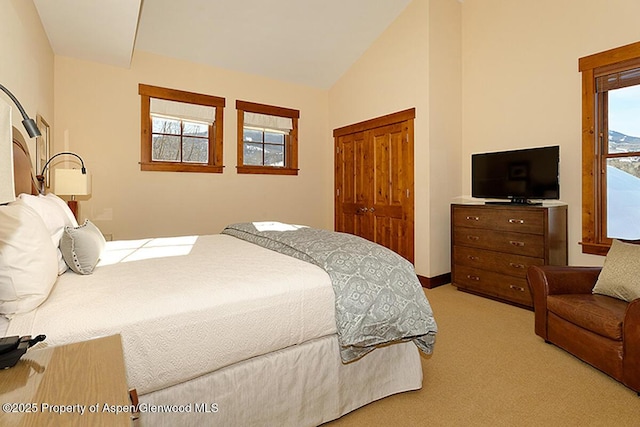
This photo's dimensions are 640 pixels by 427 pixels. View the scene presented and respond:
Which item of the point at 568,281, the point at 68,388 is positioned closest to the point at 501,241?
the point at 568,281

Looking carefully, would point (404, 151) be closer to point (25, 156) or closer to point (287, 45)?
point (287, 45)

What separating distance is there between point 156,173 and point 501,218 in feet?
13.1

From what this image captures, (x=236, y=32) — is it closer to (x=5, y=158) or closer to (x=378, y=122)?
(x=378, y=122)

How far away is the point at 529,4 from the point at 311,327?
4.24 m

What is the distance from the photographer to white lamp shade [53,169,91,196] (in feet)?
10.2

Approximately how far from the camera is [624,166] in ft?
10.3

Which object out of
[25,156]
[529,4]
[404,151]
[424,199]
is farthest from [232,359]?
[529,4]

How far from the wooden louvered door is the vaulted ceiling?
46.2 inches

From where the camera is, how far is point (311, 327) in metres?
1.63

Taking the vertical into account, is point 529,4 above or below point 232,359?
above

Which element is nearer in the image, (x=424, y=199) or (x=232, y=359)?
(x=232, y=359)

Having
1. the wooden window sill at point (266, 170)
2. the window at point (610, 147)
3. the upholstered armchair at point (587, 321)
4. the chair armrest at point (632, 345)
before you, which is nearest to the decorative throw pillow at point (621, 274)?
the upholstered armchair at point (587, 321)

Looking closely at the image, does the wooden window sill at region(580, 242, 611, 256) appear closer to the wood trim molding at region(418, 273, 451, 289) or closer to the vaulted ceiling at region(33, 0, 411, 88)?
the wood trim molding at region(418, 273, 451, 289)

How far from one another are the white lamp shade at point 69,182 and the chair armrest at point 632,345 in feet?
13.8
